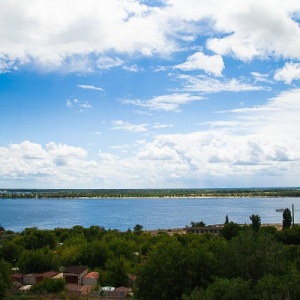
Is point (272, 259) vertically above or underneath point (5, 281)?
above

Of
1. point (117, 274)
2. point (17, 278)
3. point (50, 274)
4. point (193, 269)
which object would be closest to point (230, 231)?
point (117, 274)

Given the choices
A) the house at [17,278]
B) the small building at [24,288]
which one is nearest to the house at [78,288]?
the small building at [24,288]

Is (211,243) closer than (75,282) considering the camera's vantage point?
No

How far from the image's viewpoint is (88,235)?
57312mm

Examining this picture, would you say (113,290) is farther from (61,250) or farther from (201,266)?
(61,250)

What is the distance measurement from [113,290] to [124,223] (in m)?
73.6

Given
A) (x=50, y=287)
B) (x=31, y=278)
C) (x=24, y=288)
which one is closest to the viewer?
(x=50, y=287)

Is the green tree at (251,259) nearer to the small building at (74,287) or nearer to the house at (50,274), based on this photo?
the small building at (74,287)

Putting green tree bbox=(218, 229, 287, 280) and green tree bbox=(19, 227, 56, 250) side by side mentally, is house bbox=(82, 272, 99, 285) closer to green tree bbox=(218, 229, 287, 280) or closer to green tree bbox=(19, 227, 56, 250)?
green tree bbox=(218, 229, 287, 280)

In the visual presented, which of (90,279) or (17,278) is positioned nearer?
(90,279)

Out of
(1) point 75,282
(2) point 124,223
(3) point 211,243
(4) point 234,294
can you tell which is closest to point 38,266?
(1) point 75,282

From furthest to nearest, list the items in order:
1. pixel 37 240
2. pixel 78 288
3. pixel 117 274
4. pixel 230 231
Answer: pixel 230 231, pixel 37 240, pixel 117 274, pixel 78 288

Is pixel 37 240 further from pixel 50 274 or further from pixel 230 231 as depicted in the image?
pixel 230 231

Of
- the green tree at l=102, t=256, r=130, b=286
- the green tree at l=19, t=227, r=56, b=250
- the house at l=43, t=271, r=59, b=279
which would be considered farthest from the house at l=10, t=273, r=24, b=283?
the green tree at l=19, t=227, r=56, b=250
